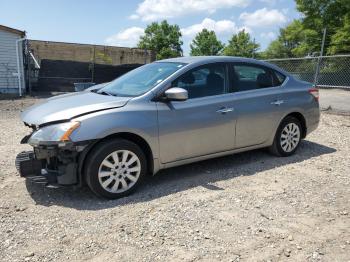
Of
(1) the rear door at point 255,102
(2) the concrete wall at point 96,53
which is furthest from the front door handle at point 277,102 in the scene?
(2) the concrete wall at point 96,53

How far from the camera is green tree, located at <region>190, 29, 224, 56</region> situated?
71.2 meters

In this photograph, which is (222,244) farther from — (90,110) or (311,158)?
(311,158)

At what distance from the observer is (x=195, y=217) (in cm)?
399

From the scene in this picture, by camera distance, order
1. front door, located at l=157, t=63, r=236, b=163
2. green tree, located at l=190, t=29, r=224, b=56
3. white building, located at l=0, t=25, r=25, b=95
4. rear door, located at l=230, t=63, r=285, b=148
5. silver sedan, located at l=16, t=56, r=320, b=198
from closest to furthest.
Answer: silver sedan, located at l=16, t=56, r=320, b=198 < front door, located at l=157, t=63, r=236, b=163 < rear door, located at l=230, t=63, r=285, b=148 < white building, located at l=0, t=25, r=25, b=95 < green tree, located at l=190, t=29, r=224, b=56

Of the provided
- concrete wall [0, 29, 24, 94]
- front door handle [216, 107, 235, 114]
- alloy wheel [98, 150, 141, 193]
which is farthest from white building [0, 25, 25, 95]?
alloy wheel [98, 150, 141, 193]

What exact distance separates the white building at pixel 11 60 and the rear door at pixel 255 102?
48.0 ft

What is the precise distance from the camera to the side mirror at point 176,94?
4.61 meters

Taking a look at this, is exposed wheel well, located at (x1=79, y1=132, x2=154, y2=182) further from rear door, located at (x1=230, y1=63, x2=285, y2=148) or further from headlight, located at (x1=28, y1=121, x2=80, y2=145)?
rear door, located at (x1=230, y1=63, x2=285, y2=148)

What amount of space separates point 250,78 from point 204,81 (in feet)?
3.02

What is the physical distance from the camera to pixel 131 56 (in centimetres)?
3659

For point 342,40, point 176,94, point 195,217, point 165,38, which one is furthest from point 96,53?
point 165,38

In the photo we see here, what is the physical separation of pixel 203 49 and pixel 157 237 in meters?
69.9

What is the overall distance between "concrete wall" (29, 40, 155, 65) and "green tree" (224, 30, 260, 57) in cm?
2962

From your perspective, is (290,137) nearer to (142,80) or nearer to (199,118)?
(199,118)
